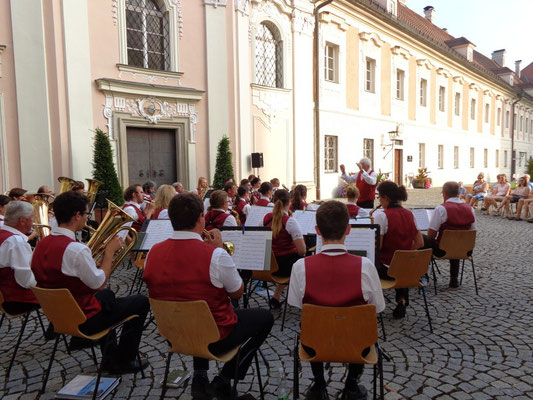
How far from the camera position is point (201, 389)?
2.63 meters

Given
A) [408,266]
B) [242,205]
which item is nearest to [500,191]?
[242,205]

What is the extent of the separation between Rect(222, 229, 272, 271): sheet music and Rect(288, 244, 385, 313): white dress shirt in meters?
1.10

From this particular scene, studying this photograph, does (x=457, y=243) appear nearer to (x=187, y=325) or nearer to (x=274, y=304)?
(x=274, y=304)

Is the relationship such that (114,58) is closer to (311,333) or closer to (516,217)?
(311,333)

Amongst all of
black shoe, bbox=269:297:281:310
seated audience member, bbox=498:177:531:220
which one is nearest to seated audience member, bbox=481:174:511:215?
seated audience member, bbox=498:177:531:220

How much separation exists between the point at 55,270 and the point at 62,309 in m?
0.27

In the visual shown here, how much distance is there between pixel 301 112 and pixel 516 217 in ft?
26.3

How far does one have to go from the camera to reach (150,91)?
37.0 ft

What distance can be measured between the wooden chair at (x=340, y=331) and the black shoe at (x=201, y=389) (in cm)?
75

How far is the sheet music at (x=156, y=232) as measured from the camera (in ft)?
14.5


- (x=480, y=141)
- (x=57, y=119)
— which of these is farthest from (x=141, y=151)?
(x=480, y=141)

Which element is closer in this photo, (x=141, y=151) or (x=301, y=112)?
(x=141, y=151)

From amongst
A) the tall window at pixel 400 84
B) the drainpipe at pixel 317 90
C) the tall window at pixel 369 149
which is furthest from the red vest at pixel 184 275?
the tall window at pixel 400 84

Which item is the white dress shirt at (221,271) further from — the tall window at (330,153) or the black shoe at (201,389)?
the tall window at (330,153)
